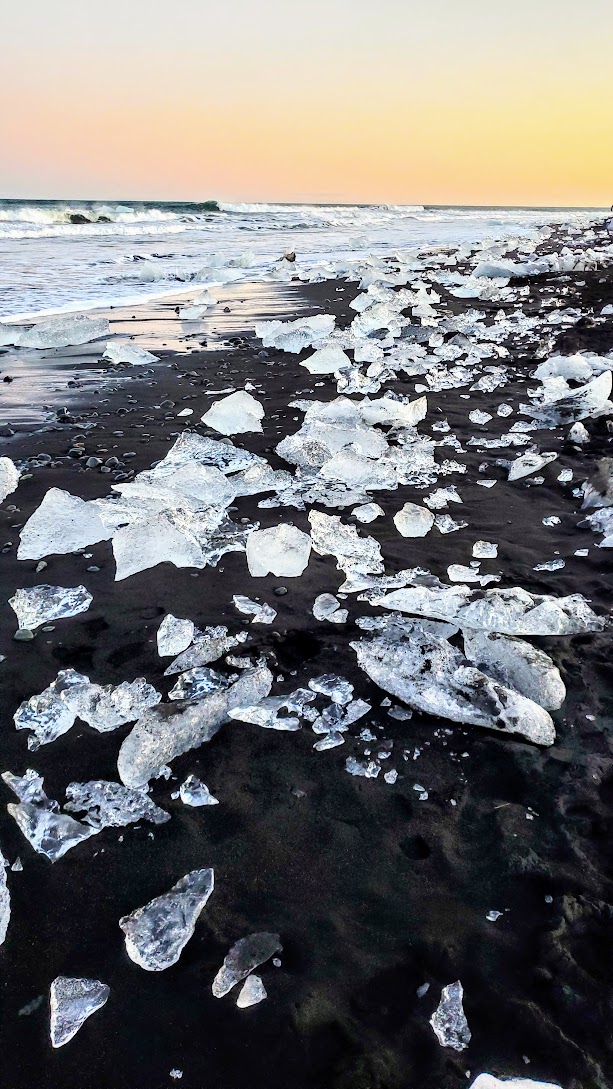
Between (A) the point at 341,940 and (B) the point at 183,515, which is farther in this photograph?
(B) the point at 183,515

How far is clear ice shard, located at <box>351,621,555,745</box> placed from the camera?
1.62m

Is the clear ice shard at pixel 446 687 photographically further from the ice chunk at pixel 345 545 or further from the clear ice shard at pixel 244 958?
the clear ice shard at pixel 244 958

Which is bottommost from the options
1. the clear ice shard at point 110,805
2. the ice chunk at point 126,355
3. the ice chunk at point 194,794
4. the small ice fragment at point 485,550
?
the clear ice shard at point 110,805

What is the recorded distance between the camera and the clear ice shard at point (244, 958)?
1.15 meters

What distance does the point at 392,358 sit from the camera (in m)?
5.38

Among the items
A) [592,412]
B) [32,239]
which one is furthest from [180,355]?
[32,239]

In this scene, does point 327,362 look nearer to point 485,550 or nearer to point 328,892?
point 485,550

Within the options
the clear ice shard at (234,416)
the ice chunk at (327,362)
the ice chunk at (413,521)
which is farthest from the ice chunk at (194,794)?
the ice chunk at (327,362)

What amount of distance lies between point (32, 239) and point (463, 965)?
22918mm

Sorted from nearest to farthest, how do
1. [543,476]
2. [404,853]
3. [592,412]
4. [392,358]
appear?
[404,853] < [543,476] < [592,412] < [392,358]

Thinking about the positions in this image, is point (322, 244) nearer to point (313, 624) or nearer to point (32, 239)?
point (32, 239)

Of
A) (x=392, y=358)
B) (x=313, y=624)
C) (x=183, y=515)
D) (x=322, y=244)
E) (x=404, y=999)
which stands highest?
(x=322, y=244)

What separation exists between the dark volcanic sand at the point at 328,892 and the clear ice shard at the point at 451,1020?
0.05ft

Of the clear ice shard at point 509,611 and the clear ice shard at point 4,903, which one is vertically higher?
the clear ice shard at point 509,611
